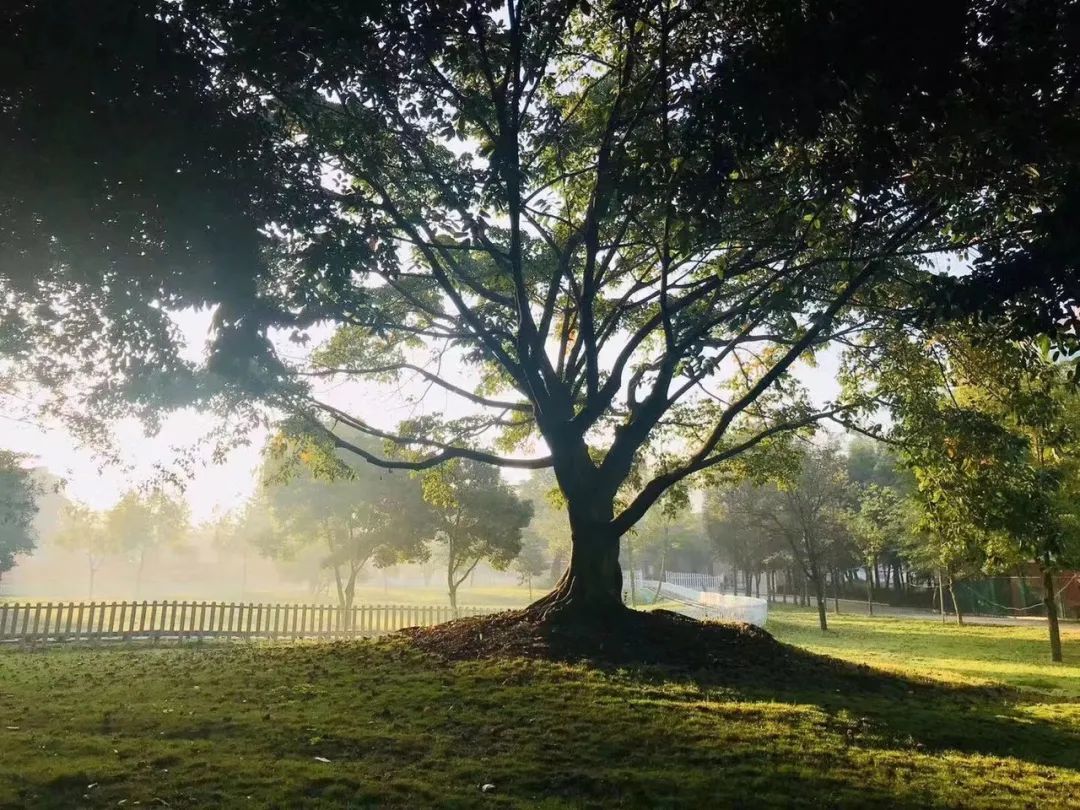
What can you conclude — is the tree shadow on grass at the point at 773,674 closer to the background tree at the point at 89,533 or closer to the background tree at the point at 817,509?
the background tree at the point at 817,509

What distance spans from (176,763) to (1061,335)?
25.9 ft

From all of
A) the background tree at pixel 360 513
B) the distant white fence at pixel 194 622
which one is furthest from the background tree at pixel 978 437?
the background tree at pixel 360 513

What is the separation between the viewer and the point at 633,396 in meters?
15.2

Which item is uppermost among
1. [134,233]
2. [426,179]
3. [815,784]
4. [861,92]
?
[426,179]

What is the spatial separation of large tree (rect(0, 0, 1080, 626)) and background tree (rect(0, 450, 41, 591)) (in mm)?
22504

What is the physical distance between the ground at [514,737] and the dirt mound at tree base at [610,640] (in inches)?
20.1

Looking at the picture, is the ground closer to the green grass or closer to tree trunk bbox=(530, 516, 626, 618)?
tree trunk bbox=(530, 516, 626, 618)

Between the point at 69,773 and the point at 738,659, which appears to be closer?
the point at 69,773

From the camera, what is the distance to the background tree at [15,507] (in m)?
28.3

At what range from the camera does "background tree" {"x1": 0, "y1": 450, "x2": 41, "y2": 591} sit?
28312mm

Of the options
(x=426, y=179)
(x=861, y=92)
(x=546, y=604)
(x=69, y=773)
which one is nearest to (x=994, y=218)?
(x=861, y=92)

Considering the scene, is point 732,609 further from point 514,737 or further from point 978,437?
point 514,737

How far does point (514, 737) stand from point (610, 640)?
4.81 m

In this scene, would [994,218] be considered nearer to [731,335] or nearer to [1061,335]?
[1061,335]
